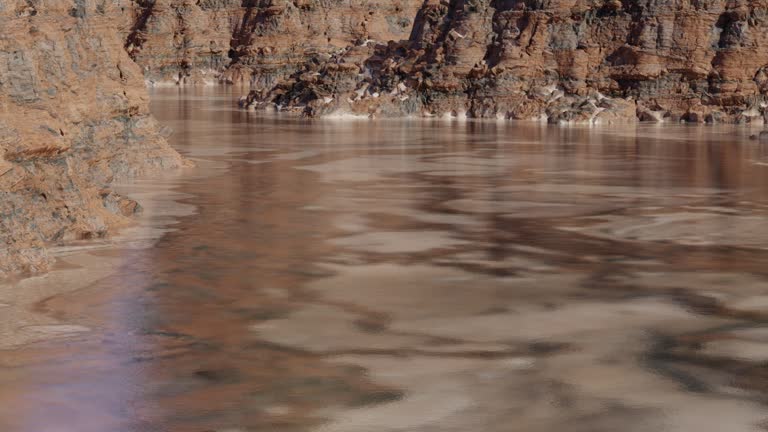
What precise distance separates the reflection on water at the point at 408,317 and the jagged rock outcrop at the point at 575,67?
17.1 metres

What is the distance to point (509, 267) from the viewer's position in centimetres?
909

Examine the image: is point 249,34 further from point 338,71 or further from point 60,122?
point 60,122

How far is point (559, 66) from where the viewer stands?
3294cm

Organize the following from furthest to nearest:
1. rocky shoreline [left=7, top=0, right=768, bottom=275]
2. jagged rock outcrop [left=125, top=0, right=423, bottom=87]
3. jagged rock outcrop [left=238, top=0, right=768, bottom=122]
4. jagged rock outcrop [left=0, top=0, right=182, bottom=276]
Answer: jagged rock outcrop [left=125, top=0, right=423, bottom=87], jagged rock outcrop [left=238, top=0, right=768, bottom=122], rocky shoreline [left=7, top=0, right=768, bottom=275], jagged rock outcrop [left=0, top=0, right=182, bottom=276]

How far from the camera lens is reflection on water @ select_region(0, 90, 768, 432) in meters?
5.57

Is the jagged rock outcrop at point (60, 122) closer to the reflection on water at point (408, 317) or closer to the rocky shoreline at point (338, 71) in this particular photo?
the rocky shoreline at point (338, 71)

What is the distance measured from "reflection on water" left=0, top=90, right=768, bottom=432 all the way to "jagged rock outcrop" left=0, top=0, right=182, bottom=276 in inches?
20.4

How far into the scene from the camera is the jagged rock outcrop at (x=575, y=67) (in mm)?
31000

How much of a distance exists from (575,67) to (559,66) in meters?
0.42

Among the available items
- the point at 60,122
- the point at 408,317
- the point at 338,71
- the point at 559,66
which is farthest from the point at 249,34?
the point at 408,317

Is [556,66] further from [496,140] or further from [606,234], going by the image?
[606,234]

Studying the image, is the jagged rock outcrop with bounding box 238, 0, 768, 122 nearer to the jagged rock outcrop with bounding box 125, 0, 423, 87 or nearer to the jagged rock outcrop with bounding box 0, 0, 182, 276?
the jagged rock outcrop with bounding box 0, 0, 182, 276

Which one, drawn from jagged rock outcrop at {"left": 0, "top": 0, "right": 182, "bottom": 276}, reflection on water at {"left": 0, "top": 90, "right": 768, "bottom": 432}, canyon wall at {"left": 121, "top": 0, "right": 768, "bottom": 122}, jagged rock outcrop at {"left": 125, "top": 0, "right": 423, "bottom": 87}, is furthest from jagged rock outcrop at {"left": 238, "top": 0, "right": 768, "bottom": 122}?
jagged rock outcrop at {"left": 125, "top": 0, "right": 423, "bottom": 87}

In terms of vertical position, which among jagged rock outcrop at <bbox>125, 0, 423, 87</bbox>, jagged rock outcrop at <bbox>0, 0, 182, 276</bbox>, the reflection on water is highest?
jagged rock outcrop at <bbox>125, 0, 423, 87</bbox>
